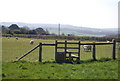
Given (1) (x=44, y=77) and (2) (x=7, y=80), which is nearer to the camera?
(2) (x=7, y=80)

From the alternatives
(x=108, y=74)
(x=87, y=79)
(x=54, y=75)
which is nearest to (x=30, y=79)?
(x=54, y=75)

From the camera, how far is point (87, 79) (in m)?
8.20

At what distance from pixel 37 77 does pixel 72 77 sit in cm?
144

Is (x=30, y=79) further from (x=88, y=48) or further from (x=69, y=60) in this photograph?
(x=88, y=48)

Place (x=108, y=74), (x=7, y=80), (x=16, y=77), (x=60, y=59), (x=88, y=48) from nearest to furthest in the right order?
(x=7, y=80), (x=16, y=77), (x=108, y=74), (x=60, y=59), (x=88, y=48)

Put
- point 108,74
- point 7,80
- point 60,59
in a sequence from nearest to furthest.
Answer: point 7,80, point 108,74, point 60,59

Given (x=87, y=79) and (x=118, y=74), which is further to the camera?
(x=118, y=74)

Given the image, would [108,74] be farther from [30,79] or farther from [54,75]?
[30,79]

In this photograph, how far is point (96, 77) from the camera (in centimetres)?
864

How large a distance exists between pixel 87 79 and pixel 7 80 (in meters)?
3.12

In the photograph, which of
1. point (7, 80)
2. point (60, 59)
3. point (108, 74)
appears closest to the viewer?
point (7, 80)

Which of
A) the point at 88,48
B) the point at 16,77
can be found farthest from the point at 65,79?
the point at 88,48

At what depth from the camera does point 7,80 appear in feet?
26.0

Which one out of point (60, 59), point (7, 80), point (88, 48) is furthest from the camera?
point (88, 48)
